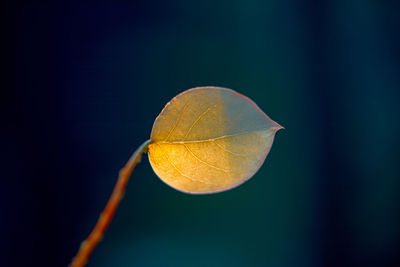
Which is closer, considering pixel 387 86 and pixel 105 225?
pixel 105 225

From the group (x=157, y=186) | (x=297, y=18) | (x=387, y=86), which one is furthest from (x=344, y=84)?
(x=157, y=186)

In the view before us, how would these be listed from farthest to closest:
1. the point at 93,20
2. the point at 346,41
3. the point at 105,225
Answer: the point at 346,41 → the point at 93,20 → the point at 105,225

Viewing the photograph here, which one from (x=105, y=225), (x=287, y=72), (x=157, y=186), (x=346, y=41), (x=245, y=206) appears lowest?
(x=245, y=206)

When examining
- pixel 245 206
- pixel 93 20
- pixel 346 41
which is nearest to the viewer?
pixel 93 20

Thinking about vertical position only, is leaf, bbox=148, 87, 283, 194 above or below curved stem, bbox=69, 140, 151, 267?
above

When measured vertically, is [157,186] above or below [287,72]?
below

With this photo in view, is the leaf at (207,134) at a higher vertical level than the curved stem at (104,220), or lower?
higher

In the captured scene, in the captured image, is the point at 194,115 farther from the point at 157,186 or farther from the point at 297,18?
the point at 297,18
